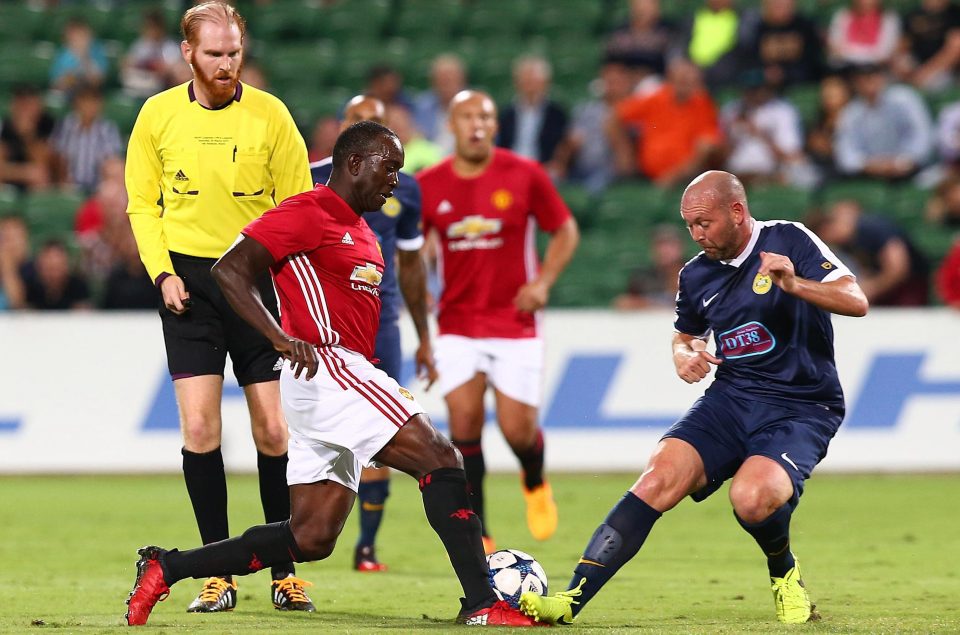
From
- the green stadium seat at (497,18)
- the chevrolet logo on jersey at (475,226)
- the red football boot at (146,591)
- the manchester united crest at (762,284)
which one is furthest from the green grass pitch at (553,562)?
the green stadium seat at (497,18)

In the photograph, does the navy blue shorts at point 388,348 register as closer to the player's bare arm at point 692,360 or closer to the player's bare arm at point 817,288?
the player's bare arm at point 692,360

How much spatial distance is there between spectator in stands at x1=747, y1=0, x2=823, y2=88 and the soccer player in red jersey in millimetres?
10710

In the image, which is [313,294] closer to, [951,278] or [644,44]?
[951,278]

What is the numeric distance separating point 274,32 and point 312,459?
520 inches

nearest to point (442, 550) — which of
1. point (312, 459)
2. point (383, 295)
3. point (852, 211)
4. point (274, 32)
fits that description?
point (383, 295)

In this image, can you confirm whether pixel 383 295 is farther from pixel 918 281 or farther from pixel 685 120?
pixel 685 120

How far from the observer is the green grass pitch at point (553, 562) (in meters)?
6.14

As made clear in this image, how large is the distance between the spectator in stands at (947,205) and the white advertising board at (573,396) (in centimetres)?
225

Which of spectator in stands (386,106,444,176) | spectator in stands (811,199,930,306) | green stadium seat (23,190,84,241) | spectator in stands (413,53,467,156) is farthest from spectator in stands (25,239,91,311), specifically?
spectator in stands (811,199,930,306)

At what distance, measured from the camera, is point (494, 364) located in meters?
9.08

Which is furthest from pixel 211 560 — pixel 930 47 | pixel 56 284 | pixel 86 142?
pixel 930 47

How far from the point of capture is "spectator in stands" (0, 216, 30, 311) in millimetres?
13266

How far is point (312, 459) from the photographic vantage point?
5832 millimetres

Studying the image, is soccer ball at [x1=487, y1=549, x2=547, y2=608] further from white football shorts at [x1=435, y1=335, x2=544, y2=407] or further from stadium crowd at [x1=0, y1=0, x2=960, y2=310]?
stadium crowd at [x1=0, y1=0, x2=960, y2=310]
